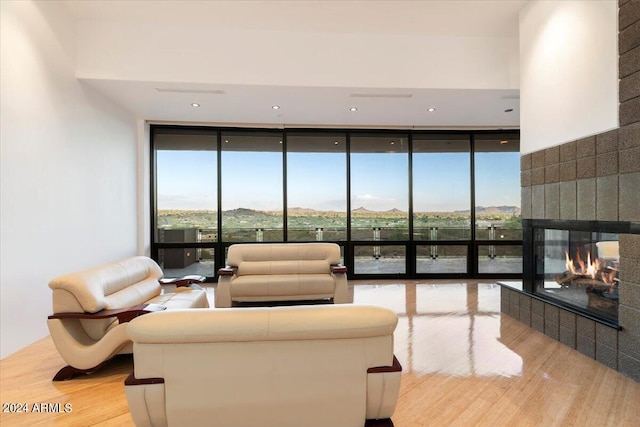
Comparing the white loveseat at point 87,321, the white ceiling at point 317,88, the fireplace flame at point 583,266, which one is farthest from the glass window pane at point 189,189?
the fireplace flame at point 583,266

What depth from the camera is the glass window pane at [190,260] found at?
600cm

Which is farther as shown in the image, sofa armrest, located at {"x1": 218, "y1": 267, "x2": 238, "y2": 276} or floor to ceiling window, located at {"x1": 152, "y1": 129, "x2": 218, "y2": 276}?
floor to ceiling window, located at {"x1": 152, "y1": 129, "x2": 218, "y2": 276}

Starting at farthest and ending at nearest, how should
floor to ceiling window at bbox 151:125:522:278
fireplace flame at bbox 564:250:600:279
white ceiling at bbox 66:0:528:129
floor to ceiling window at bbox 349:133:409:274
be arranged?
floor to ceiling window at bbox 349:133:409:274
floor to ceiling window at bbox 151:125:522:278
white ceiling at bbox 66:0:528:129
fireplace flame at bbox 564:250:600:279

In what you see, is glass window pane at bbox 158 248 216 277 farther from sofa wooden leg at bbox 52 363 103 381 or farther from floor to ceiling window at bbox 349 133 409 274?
sofa wooden leg at bbox 52 363 103 381

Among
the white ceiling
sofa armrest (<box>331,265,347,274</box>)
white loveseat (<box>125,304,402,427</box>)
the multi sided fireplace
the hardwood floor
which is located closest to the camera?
white loveseat (<box>125,304,402,427</box>)

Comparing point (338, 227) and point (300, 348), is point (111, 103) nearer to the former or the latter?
point (338, 227)

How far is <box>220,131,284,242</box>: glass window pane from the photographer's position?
6.08 meters

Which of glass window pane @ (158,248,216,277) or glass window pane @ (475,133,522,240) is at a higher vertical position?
glass window pane @ (475,133,522,240)

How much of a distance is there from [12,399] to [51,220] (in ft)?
6.11

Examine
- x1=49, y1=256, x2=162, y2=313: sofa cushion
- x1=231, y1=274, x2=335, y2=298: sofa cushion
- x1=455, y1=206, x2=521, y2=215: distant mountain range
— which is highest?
x1=455, y1=206, x2=521, y2=215: distant mountain range

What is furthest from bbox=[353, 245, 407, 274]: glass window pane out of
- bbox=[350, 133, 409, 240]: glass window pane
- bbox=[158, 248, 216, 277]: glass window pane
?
bbox=[158, 248, 216, 277]: glass window pane

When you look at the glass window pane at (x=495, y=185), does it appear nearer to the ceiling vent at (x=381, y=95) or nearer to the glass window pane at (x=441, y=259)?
the glass window pane at (x=441, y=259)

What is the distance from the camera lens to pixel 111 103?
15.2 ft

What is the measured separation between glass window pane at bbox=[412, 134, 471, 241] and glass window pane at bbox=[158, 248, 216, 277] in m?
4.11
